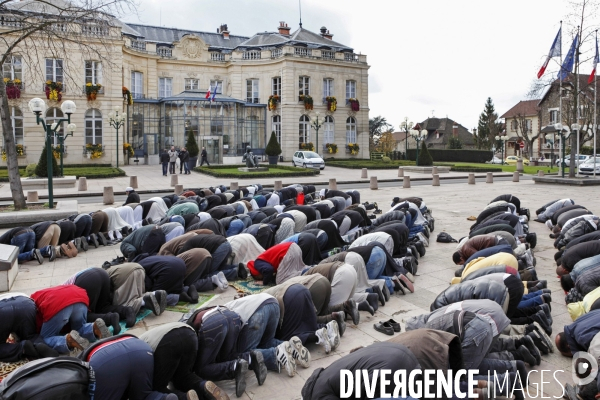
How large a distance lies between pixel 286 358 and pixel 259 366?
336 millimetres

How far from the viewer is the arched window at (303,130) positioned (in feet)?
146

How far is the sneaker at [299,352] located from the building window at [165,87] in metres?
41.4

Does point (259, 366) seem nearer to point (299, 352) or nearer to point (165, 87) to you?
point (299, 352)

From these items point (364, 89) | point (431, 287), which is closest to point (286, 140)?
point (364, 89)

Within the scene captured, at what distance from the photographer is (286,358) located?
5363mm

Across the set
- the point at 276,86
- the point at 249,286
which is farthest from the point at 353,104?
the point at 249,286

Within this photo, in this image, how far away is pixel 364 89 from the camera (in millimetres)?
47125

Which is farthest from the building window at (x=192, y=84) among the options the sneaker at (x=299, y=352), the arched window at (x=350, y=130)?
the sneaker at (x=299, y=352)

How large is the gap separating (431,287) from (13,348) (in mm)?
5950

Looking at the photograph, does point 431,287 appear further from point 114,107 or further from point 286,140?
point 286,140

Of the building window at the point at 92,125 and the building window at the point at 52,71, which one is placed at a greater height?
the building window at the point at 52,71

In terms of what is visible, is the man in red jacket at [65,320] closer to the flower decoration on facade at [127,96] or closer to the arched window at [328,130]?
the flower decoration on facade at [127,96]

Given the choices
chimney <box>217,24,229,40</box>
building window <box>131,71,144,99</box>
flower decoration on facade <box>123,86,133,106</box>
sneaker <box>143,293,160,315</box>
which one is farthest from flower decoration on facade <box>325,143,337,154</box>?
sneaker <box>143,293,160,315</box>

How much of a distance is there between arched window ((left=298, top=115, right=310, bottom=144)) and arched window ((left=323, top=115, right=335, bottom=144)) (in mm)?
1646
